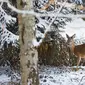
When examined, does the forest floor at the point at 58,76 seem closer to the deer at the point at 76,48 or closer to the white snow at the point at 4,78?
the white snow at the point at 4,78

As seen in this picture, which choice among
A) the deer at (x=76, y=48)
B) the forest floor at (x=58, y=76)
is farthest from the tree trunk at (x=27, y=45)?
the deer at (x=76, y=48)

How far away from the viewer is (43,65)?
4.42 metres

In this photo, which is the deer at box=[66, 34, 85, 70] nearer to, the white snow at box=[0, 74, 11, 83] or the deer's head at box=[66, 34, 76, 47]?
the deer's head at box=[66, 34, 76, 47]

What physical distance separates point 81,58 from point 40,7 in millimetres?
907

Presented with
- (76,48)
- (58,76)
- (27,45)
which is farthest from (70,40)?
(27,45)

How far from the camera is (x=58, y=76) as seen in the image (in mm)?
4160

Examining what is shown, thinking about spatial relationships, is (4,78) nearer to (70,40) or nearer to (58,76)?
(58,76)

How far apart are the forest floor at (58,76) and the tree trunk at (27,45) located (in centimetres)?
121

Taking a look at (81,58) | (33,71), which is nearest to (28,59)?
(33,71)

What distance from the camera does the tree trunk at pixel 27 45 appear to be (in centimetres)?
279

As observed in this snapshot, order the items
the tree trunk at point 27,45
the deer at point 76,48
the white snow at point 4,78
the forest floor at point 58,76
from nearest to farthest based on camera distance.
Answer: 1. the tree trunk at point 27,45
2. the forest floor at point 58,76
3. the white snow at point 4,78
4. the deer at point 76,48

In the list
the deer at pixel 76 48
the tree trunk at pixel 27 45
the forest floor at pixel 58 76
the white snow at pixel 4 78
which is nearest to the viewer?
the tree trunk at pixel 27 45

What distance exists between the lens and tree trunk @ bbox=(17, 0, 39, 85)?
9.16 feet

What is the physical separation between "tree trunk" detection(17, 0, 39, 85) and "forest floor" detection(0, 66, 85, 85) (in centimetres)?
121
